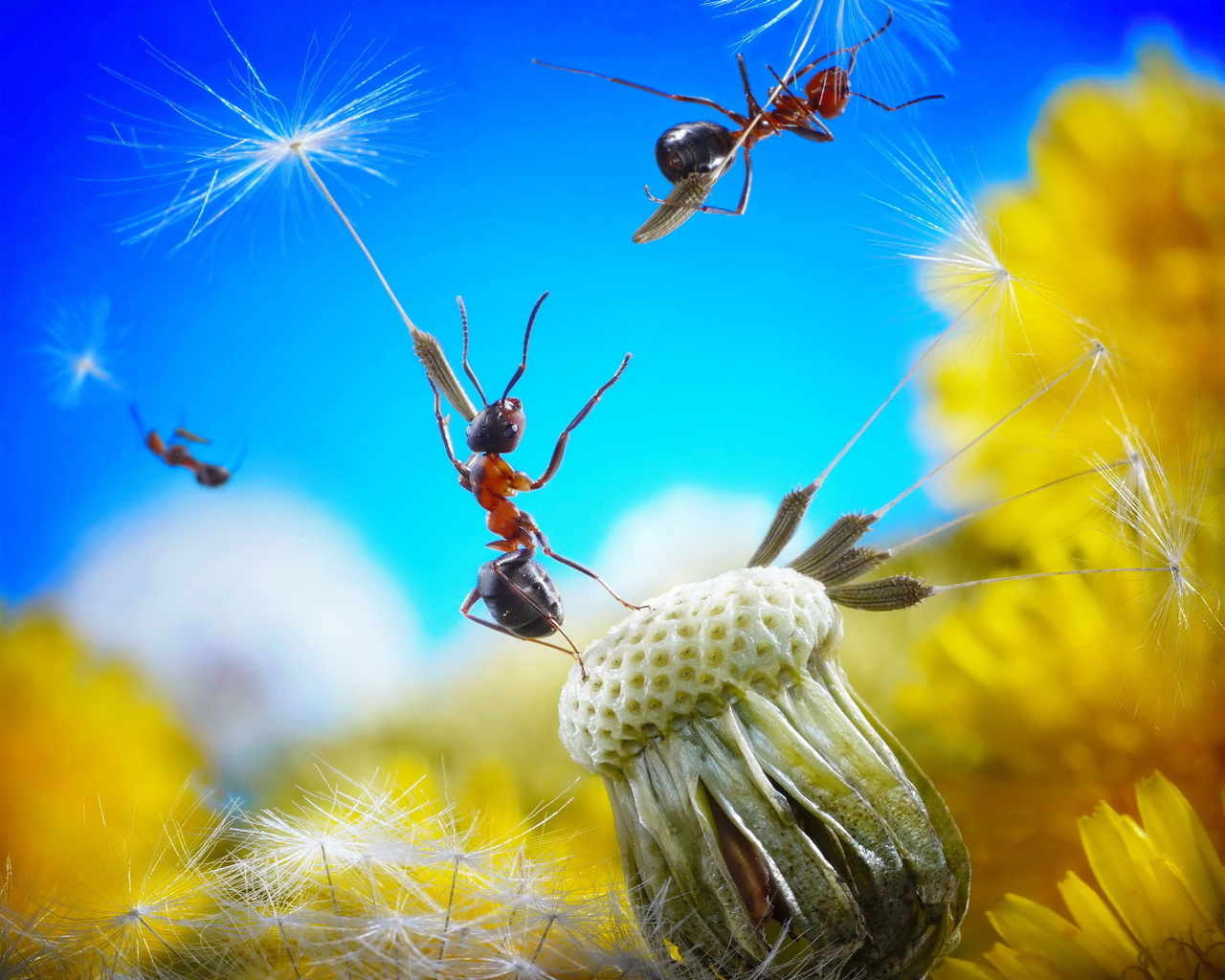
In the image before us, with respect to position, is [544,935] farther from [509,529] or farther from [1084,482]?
[1084,482]

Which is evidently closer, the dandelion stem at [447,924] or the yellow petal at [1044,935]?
the dandelion stem at [447,924]

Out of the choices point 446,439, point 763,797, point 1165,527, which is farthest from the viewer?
point 1165,527

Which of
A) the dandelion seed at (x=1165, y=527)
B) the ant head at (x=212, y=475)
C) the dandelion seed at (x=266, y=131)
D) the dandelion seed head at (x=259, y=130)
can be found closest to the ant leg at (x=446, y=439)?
the dandelion seed at (x=266, y=131)

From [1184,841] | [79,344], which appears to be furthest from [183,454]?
[1184,841]

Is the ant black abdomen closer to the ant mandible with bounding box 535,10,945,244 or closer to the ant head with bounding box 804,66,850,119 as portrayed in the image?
the ant mandible with bounding box 535,10,945,244

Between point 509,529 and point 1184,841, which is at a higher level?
point 509,529

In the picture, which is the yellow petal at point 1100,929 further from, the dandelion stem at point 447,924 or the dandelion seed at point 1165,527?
the dandelion stem at point 447,924
